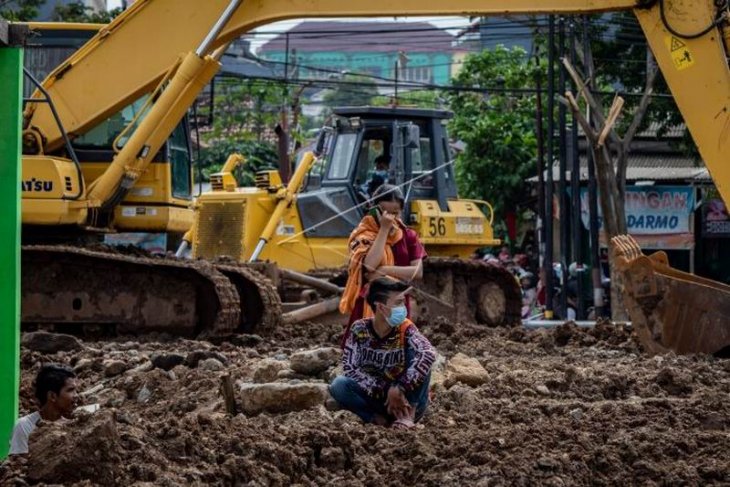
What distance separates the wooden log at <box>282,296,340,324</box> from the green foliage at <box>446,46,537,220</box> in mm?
21368

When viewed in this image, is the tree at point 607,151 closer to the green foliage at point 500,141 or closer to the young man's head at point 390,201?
the green foliage at point 500,141

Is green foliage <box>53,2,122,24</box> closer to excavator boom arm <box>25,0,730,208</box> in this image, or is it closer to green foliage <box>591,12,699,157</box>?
green foliage <box>591,12,699,157</box>

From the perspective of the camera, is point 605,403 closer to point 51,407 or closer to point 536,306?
point 51,407

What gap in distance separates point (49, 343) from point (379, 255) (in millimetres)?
5609

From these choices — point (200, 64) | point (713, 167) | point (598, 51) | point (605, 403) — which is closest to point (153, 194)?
point (200, 64)

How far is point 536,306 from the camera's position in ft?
110

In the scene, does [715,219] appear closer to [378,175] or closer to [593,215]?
[593,215]

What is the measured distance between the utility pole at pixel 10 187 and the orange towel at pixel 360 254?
3.17 metres

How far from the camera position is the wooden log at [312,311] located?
1795 centimetres

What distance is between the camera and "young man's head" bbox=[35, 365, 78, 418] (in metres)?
8.65

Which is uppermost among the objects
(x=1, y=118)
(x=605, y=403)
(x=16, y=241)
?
(x=1, y=118)

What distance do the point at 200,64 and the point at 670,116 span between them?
1667 centimetres

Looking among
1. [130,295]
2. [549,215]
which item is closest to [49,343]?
[130,295]

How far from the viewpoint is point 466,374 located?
1232 centimetres
